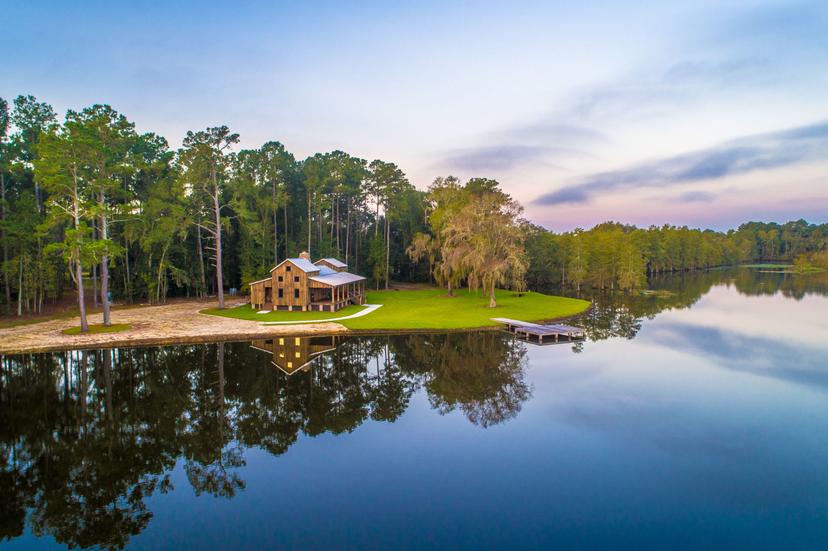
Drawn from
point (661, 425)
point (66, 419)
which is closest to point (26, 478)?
point (66, 419)

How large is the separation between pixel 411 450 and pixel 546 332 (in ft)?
60.2

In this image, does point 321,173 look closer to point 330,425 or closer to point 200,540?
point 330,425

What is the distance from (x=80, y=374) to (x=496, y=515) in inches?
784

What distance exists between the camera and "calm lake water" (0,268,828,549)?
31.1ft

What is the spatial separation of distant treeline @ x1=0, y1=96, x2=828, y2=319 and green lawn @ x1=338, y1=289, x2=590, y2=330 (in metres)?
2.78

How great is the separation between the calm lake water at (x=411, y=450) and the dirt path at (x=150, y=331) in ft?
5.90

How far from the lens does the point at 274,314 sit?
114 feet

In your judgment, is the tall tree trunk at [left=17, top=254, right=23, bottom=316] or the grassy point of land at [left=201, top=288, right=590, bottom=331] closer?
the tall tree trunk at [left=17, top=254, right=23, bottom=316]

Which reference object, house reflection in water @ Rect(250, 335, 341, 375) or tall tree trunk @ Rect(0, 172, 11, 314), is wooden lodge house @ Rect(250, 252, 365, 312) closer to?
house reflection in water @ Rect(250, 335, 341, 375)

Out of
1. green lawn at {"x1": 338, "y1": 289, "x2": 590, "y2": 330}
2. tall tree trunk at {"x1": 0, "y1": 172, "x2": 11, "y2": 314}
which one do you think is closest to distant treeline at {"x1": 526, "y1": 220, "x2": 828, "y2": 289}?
green lawn at {"x1": 338, "y1": 289, "x2": 590, "y2": 330}

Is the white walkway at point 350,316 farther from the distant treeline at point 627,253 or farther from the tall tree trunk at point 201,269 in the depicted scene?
the distant treeline at point 627,253

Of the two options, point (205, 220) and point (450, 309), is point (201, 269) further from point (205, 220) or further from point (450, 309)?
point (450, 309)

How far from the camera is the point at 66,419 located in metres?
15.0

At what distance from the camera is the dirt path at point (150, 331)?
24.1 meters
